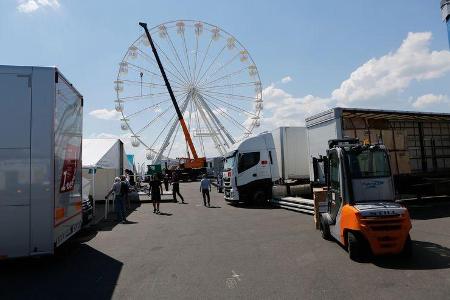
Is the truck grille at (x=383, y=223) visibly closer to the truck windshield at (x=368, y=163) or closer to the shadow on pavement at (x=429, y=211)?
the truck windshield at (x=368, y=163)

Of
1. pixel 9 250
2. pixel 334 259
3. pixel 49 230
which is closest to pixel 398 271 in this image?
pixel 334 259

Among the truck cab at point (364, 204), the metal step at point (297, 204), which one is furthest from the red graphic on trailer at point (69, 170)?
the metal step at point (297, 204)

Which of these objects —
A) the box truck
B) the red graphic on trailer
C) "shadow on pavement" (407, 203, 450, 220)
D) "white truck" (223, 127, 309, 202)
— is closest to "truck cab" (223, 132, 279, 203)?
"white truck" (223, 127, 309, 202)

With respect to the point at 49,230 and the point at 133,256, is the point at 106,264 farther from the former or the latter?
the point at 49,230

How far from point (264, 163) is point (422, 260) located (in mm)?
11761

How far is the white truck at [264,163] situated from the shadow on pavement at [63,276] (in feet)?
34.3

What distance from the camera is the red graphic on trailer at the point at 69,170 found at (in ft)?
24.0

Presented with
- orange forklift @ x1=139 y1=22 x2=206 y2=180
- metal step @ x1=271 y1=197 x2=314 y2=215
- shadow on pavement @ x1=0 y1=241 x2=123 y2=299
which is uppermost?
orange forklift @ x1=139 y1=22 x2=206 y2=180

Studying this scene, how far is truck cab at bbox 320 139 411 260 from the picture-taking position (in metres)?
6.63

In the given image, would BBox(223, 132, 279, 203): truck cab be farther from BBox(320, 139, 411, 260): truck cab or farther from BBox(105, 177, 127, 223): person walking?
BBox(320, 139, 411, 260): truck cab

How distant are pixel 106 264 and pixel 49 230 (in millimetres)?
1288

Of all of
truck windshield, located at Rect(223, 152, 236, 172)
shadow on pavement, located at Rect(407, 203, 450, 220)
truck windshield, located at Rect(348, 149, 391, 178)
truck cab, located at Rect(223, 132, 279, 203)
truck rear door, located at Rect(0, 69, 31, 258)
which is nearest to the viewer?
truck rear door, located at Rect(0, 69, 31, 258)

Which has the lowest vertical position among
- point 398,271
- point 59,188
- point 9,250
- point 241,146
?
point 398,271

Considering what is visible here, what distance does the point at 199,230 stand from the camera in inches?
437
